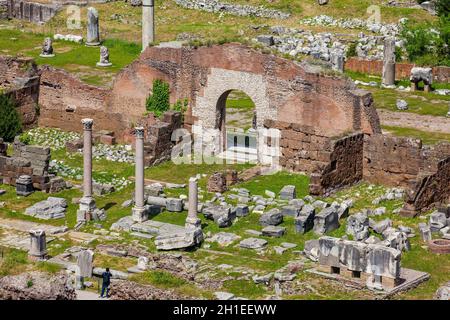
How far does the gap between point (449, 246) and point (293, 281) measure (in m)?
4.49

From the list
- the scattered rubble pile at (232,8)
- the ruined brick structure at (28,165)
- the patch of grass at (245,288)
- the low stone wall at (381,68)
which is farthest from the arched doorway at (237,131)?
the scattered rubble pile at (232,8)

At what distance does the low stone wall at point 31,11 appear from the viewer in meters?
70.2

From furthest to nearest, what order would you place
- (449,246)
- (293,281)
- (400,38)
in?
(400,38) → (449,246) → (293,281)

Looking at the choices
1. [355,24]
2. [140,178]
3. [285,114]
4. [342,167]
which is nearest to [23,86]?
[285,114]

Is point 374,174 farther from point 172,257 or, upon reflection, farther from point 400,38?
point 400,38

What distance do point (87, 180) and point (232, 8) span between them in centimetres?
3247

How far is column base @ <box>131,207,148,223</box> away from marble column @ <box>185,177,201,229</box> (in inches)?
57.3

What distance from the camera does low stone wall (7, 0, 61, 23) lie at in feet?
230

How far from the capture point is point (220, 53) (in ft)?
147

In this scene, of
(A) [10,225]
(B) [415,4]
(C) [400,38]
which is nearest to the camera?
(A) [10,225]

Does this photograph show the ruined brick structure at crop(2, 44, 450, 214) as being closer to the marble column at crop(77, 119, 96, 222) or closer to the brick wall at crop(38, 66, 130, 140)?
the brick wall at crop(38, 66, 130, 140)

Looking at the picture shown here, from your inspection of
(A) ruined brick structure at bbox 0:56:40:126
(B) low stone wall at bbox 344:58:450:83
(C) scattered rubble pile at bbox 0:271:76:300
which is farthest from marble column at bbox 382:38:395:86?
(C) scattered rubble pile at bbox 0:271:76:300

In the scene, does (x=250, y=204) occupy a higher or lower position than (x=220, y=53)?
lower

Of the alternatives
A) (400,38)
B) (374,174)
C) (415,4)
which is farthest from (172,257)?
(415,4)
